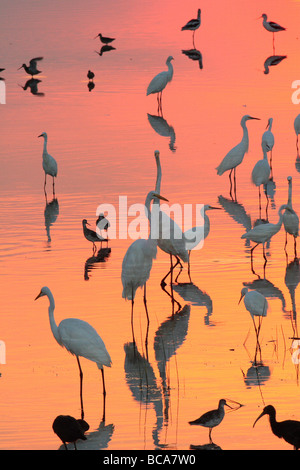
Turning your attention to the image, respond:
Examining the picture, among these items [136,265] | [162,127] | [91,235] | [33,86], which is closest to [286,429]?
[136,265]

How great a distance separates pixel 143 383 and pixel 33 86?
21.4m

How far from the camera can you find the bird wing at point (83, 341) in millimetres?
9727

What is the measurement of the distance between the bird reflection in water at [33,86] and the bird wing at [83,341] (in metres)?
19.9


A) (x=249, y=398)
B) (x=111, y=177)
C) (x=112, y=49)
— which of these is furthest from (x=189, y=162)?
(x=112, y=49)

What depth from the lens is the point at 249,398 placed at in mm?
9609

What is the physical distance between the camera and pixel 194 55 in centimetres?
3447

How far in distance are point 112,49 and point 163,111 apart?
1160 centimetres

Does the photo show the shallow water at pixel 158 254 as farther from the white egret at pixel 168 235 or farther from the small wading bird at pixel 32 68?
the white egret at pixel 168 235

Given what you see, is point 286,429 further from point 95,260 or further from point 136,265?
point 95,260

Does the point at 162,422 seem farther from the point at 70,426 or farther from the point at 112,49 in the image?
the point at 112,49

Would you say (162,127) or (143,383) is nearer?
(143,383)

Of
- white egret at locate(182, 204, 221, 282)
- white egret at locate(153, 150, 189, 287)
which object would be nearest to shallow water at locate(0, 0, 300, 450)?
white egret at locate(182, 204, 221, 282)

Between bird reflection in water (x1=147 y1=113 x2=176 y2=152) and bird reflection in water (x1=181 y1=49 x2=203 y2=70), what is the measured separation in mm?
7742

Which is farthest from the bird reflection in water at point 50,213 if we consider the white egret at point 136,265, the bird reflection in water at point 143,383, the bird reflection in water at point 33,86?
the bird reflection in water at point 33,86
